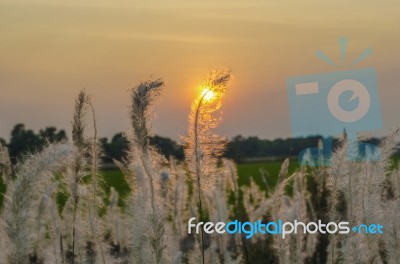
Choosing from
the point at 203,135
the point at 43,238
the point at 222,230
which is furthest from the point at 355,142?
the point at 43,238

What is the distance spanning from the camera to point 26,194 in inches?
87.2

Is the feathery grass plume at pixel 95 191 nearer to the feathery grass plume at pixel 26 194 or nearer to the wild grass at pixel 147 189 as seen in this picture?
the wild grass at pixel 147 189

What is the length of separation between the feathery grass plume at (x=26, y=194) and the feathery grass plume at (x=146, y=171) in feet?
1.20

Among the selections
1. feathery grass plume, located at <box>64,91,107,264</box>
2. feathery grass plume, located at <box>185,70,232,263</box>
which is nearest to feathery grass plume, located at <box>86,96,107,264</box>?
feathery grass plume, located at <box>64,91,107,264</box>

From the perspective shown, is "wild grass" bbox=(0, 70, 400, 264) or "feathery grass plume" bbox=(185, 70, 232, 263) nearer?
"wild grass" bbox=(0, 70, 400, 264)

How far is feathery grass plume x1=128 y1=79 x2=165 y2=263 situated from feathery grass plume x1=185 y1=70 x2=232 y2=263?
0.70 feet

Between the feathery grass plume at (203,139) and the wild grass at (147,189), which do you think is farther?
the feathery grass plume at (203,139)

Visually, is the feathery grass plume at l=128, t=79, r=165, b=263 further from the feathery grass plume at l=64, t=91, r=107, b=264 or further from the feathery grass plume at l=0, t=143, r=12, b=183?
the feathery grass plume at l=0, t=143, r=12, b=183

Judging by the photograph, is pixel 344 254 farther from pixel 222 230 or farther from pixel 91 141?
pixel 222 230

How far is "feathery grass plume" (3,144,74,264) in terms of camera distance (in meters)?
2.21

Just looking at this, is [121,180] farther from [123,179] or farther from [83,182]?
[83,182]

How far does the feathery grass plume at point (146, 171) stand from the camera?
2527 millimetres

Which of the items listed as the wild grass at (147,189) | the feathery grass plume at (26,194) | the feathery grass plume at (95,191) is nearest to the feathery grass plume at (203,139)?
the wild grass at (147,189)

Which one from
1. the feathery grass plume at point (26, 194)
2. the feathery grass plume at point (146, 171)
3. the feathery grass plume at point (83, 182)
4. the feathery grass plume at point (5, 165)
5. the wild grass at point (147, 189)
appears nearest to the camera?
the feathery grass plume at point (26, 194)
